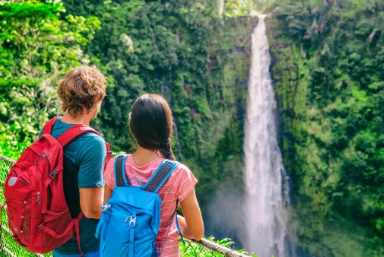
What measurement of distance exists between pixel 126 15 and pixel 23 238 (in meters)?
13.6

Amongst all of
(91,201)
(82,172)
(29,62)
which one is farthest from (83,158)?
(29,62)

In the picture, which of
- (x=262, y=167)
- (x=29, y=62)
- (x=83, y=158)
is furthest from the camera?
(x=262, y=167)

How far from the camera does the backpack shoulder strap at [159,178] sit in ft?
4.28

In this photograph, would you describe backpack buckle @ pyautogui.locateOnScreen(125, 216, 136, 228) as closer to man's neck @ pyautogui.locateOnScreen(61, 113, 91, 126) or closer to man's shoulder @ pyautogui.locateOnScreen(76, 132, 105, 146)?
man's shoulder @ pyautogui.locateOnScreen(76, 132, 105, 146)

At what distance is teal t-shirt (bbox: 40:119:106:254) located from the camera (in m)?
1.49

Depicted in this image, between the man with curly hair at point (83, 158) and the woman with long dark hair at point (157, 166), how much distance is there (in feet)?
0.50

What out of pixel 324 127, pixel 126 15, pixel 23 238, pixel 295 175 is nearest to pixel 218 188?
pixel 295 175

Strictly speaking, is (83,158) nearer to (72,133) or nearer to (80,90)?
(72,133)

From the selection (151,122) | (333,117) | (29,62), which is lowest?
(333,117)

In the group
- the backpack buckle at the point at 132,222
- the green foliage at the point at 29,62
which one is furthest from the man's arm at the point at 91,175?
the green foliage at the point at 29,62

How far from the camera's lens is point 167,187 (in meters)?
1.31

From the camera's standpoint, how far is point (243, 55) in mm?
15812

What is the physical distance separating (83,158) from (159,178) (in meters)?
0.38

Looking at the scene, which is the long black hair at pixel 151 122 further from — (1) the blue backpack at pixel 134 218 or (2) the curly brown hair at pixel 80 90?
(2) the curly brown hair at pixel 80 90
